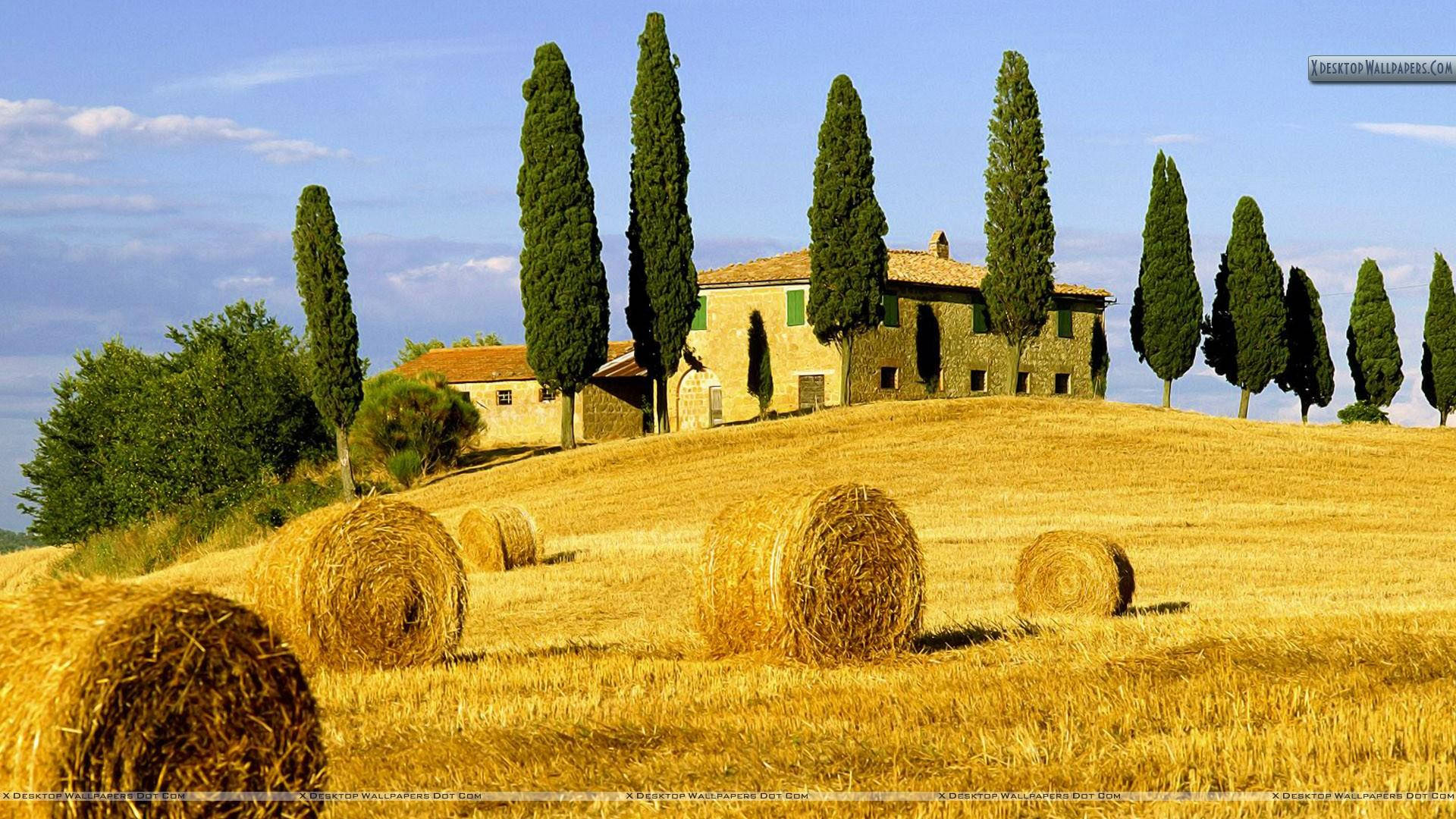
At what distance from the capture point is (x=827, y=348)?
164 feet

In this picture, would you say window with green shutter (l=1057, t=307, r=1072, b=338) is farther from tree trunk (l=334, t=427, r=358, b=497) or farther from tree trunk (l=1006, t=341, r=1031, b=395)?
tree trunk (l=334, t=427, r=358, b=497)

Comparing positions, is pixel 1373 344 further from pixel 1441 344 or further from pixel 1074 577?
pixel 1074 577

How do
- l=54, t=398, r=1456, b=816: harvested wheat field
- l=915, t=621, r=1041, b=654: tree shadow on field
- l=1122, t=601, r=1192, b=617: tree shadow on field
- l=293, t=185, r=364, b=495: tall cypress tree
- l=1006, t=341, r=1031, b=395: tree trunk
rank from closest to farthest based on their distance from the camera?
1. l=54, t=398, r=1456, b=816: harvested wheat field
2. l=915, t=621, r=1041, b=654: tree shadow on field
3. l=1122, t=601, r=1192, b=617: tree shadow on field
4. l=293, t=185, r=364, b=495: tall cypress tree
5. l=1006, t=341, r=1031, b=395: tree trunk

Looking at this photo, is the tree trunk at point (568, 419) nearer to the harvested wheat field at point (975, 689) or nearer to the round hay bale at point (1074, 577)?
the harvested wheat field at point (975, 689)

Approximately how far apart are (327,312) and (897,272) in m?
21.5

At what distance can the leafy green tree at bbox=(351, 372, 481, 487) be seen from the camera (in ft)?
157

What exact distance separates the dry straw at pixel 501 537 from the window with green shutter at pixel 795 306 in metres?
27.1

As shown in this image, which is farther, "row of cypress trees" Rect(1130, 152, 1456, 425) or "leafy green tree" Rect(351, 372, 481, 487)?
"row of cypress trees" Rect(1130, 152, 1456, 425)

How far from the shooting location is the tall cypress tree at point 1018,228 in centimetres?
4738

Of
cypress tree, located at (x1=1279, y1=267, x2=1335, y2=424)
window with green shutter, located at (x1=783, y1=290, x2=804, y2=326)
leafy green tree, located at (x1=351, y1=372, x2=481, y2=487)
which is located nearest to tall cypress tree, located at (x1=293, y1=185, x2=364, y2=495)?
leafy green tree, located at (x1=351, y1=372, x2=481, y2=487)

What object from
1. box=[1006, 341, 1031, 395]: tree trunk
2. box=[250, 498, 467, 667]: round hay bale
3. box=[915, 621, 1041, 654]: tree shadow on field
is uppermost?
box=[1006, 341, 1031, 395]: tree trunk

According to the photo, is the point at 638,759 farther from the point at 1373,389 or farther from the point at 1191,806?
the point at 1373,389

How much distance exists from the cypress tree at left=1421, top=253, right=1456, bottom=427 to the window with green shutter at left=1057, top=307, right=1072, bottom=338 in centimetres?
1677

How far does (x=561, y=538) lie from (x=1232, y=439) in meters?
21.6
